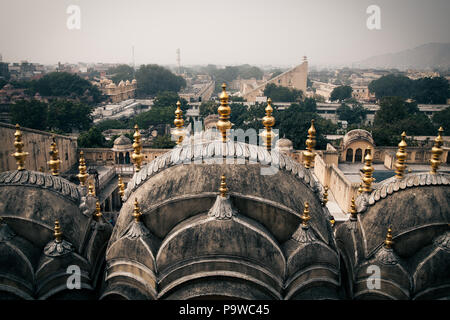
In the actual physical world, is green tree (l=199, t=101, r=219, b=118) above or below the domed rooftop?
above

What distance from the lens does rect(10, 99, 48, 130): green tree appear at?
32.9m

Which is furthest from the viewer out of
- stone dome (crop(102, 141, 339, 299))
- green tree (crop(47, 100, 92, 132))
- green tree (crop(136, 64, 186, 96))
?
green tree (crop(136, 64, 186, 96))

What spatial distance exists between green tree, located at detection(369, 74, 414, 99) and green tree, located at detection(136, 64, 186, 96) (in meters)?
42.4

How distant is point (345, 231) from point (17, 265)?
6.22 meters

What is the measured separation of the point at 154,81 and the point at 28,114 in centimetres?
4417

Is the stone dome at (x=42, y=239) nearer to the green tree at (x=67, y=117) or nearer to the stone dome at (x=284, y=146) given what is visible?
the stone dome at (x=284, y=146)

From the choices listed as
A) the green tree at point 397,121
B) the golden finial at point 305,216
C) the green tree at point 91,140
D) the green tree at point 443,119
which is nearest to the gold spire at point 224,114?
the golden finial at point 305,216

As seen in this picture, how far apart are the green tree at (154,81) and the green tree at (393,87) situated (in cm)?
4237

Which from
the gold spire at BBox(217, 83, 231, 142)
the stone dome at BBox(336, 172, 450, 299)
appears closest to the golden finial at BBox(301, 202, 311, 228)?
the stone dome at BBox(336, 172, 450, 299)

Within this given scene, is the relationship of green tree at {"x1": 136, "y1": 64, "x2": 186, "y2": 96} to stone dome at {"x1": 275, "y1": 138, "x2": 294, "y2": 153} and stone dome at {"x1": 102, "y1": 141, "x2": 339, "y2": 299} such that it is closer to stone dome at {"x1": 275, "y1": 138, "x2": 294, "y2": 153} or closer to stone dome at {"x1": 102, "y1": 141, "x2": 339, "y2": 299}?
stone dome at {"x1": 275, "y1": 138, "x2": 294, "y2": 153}

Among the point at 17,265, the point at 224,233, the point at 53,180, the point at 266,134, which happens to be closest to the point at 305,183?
the point at 266,134

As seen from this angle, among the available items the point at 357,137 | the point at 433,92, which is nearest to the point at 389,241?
the point at 357,137

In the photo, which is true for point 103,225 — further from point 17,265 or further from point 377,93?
point 377,93

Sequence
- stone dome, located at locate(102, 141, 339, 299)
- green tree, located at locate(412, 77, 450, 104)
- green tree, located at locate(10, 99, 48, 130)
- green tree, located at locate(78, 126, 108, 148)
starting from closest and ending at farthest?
stone dome, located at locate(102, 141, 339, 299) → green tree, located at locate(78, 126, 108, 148) → green tree, located at locate(10, 99, 48, 130) → green tree, located at locate(412, 77, 450, 104)
